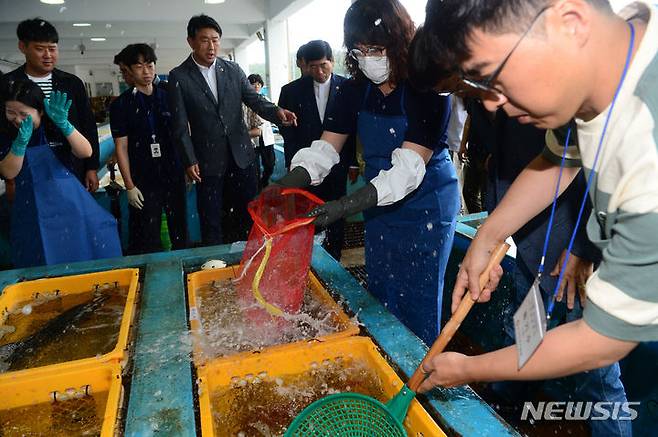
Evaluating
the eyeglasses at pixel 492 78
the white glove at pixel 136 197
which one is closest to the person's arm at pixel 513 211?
the eyeglasses at pixel 492 78

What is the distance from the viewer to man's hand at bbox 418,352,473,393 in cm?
91

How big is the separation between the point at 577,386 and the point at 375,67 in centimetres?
143

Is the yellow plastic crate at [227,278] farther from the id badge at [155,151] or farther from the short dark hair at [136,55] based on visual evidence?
the short dark hair at [136,55]

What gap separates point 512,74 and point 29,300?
1.89m

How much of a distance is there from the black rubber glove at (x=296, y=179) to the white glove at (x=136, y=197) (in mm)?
2283

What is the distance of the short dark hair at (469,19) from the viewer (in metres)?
0.69

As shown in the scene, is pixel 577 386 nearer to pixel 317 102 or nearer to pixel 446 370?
pixel 446 370

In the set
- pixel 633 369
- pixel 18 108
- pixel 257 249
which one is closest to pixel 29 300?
pixel 257 249

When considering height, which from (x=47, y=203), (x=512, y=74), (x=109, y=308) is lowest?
(x=109, y=308)

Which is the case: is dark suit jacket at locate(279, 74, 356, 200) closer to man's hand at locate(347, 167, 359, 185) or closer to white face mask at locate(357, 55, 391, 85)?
man's hand at locate(347, 167, 359, 185)

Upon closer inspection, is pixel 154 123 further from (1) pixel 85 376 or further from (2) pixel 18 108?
(1) pixel 85 376

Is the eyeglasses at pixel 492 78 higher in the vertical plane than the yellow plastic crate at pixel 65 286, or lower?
higher

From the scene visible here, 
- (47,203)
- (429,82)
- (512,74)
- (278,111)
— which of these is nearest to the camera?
(512,74)

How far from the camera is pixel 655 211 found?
63 centimetres
